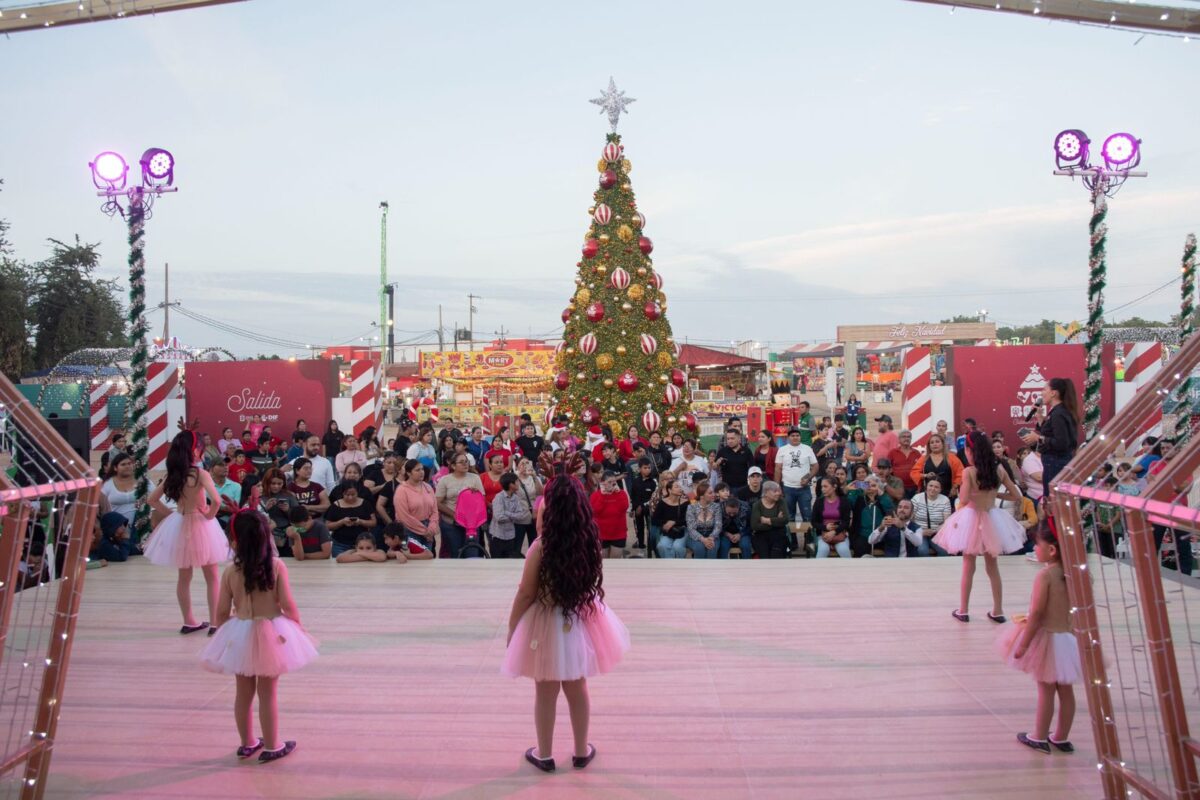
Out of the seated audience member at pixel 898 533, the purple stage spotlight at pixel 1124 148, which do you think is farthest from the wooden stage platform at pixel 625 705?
the purple stage spotlight at pixel 1124 148

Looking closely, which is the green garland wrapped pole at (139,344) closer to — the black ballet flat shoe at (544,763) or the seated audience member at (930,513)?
the black ballet flat shoe at (544,763)

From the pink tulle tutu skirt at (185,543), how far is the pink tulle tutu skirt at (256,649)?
2.17 m

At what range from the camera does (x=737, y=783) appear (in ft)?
14.0

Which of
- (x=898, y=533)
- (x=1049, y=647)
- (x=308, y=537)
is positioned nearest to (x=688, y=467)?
(x=898, y=533)

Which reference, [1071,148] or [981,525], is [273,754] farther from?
[1071,148]

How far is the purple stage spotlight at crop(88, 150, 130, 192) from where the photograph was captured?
32.0ft

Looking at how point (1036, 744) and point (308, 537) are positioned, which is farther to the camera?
point (308, 537)

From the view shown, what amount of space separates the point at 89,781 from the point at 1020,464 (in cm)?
Result: 1039

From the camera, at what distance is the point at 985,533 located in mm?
6617

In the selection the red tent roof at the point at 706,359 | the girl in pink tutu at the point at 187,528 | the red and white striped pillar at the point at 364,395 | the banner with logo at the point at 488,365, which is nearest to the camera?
the girl in pink tutu at the point at 187,528

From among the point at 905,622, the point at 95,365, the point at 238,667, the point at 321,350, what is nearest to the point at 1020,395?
the point at 905,622

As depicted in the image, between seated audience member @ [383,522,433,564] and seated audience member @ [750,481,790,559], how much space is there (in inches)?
129

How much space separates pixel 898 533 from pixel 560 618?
6.12m

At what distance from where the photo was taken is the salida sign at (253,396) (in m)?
14.2
